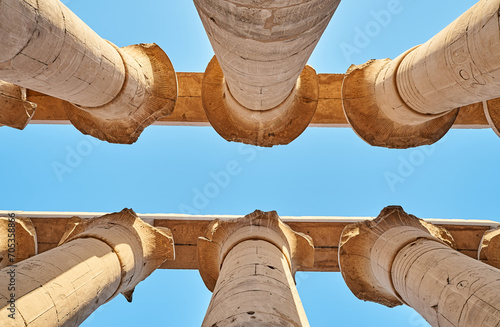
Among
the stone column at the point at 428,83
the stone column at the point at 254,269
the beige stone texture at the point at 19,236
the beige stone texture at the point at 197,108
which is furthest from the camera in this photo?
the beige stone texture at the point at 197,108

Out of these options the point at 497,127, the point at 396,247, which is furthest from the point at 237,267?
the point at 497,127

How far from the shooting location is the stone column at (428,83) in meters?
4.67

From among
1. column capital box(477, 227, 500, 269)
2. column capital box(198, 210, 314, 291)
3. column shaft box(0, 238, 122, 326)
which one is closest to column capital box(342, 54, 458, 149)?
column capital box(198, 210, 314, 291)

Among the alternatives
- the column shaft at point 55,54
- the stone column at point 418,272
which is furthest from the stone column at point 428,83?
the column shaft at point 55,54

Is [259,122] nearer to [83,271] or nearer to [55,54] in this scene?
[55,54]

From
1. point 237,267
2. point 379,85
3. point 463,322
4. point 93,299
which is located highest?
point 379,85

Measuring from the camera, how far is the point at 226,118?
8.43m

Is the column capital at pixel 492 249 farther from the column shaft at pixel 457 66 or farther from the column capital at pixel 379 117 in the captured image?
the column shaft at pixel 457 66

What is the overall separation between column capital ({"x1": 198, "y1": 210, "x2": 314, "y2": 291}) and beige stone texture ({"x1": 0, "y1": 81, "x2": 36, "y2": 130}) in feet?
18.2

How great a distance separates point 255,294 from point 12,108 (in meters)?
7.88

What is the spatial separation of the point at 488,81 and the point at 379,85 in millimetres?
2896

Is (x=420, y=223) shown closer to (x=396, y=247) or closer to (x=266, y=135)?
(x=396, y=247)

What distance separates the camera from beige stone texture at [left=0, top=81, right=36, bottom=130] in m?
8.38

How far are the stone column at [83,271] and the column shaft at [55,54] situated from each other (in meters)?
2.97
